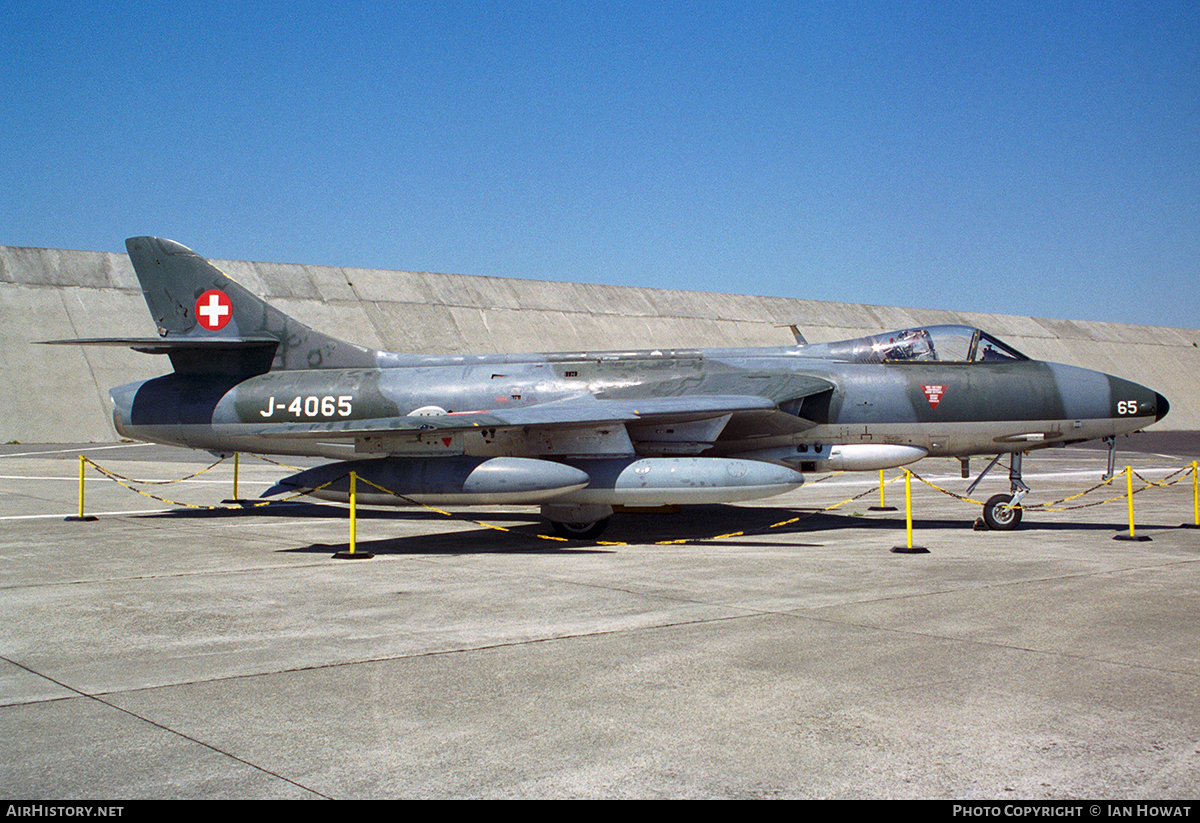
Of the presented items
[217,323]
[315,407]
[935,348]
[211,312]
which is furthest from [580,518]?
[211,312]

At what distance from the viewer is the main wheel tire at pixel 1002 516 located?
12617mm

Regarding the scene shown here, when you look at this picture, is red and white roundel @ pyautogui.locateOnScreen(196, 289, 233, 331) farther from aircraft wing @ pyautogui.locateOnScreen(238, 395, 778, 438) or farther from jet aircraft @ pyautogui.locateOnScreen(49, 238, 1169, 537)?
aircraft wing @ pyautogui.locateOnScreen(238, 395, 778, 438)

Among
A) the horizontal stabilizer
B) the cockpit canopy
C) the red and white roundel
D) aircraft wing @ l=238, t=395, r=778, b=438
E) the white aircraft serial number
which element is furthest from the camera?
the red and white roundel

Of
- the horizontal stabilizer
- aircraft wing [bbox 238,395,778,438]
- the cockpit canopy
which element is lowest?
aircraft wing [bbox 238,395,778,438]

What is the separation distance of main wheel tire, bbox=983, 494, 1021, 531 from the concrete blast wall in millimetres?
14113

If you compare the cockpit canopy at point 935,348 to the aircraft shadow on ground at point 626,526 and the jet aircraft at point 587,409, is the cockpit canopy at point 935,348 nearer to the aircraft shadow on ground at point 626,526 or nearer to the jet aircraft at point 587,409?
the jet aircraft at point 587,409

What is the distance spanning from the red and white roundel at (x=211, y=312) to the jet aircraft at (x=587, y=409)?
0.03 metres

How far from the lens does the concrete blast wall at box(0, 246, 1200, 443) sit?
109ft

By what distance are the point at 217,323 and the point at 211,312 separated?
0.59 ft

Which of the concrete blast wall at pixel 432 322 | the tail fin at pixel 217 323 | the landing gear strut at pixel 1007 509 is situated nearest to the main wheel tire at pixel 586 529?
the tail fin at pixel 217 323

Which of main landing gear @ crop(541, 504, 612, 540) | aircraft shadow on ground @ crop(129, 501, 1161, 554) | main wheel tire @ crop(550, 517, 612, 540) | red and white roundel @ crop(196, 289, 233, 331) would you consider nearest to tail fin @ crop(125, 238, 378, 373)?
red and white roundel @ crop(196, 289, 233, 331)

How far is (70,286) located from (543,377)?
94.7ft

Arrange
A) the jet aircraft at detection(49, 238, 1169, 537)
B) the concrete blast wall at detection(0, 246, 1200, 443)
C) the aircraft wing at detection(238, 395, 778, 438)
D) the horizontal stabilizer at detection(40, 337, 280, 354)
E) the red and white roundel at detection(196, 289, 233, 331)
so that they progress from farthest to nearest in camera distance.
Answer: the concrete blast wall at detection(0, 246, 1200, 443) → the red and white roundel at detection(196, 289, 233, 331) → the horizontal stabilizer at detection(40, 337, 280, 354) → the jet aircraft at detection(49, 238, 1169, 537) → the aircraft wing at detection(238, 395, 778, 438)

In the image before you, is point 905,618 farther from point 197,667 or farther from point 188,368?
point 188,368
